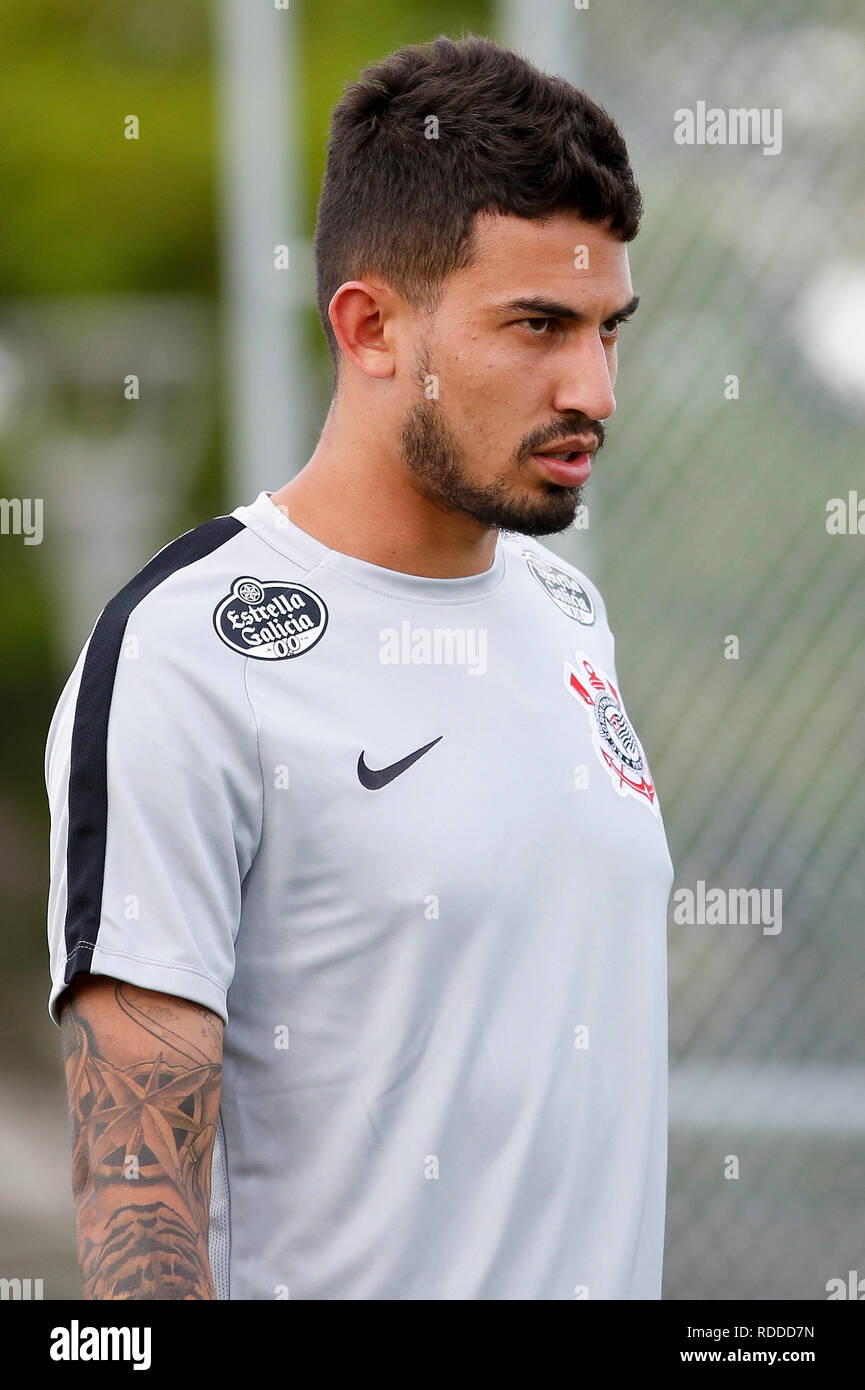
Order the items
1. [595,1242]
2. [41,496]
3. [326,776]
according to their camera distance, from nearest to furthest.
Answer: [326,776] < [595,1242] < [41,496]

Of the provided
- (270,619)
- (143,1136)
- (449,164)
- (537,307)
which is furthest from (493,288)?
(143,1136)

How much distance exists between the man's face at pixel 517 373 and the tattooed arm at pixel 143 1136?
712 mm

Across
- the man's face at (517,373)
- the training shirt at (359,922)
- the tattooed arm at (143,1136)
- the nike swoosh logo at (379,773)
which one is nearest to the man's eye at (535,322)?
the man's face at (517,373)

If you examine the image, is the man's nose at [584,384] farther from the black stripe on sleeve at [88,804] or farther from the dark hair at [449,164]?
the black stripe on sleeve at [88,804]

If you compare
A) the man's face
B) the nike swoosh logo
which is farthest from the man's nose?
the nike swoosh logo

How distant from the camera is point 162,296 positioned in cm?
749

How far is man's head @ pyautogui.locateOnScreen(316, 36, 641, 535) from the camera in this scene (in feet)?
5.71

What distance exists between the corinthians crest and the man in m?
0.01

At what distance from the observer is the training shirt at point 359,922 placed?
1516 mm

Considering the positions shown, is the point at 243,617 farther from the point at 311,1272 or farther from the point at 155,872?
the point at 311,1272

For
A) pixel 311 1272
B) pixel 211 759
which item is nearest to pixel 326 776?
pixel 211 759

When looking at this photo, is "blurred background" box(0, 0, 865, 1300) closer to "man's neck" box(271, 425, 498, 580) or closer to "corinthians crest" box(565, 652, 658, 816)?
"corinthians crest" box(565, 652, 658, 816)

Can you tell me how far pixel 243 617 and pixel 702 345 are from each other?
2066 millimetres

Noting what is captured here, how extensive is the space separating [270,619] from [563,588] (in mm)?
598
